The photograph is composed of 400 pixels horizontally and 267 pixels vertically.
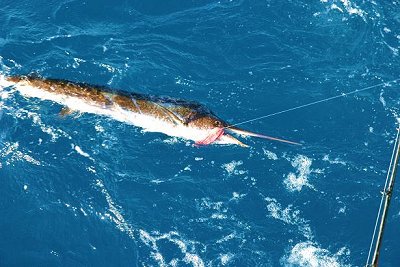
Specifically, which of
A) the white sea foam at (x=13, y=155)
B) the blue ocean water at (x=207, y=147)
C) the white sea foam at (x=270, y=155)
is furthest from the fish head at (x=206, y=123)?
the white sea foam at (x=13, y=155)

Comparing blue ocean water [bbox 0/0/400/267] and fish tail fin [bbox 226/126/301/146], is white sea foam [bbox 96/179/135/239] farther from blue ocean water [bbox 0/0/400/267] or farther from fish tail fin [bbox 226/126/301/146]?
fish tail fin [bbox 226/126/301/146]

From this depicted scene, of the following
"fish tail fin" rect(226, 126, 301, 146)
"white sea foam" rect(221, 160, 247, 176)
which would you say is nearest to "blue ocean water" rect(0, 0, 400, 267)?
"white sea foam" rect(221, 160, 247, 176)

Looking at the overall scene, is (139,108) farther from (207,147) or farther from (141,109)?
(207,147)

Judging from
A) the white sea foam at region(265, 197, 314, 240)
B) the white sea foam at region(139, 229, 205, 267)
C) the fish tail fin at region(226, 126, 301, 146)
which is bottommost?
the white sea foam at region(139, 229, 205, 267)

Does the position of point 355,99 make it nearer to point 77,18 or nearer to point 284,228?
point 284,228

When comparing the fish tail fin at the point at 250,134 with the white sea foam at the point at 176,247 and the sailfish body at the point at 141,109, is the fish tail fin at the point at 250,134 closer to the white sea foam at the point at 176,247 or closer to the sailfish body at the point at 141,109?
the sailfish body at the point at 141,109

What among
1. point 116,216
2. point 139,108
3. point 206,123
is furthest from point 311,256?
point 139,108

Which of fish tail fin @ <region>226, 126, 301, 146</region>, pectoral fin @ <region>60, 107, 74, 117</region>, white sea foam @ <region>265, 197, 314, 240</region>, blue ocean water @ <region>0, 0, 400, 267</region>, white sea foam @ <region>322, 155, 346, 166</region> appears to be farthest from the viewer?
pectoral fin @ <region>60, 107, 74, 117</region>

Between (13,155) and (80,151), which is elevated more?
(80,151)
